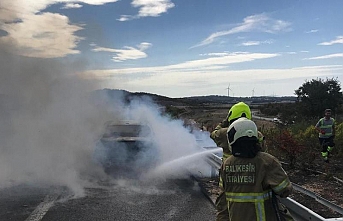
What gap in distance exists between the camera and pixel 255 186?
2.88 meters

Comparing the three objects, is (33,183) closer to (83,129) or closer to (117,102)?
(83,129)

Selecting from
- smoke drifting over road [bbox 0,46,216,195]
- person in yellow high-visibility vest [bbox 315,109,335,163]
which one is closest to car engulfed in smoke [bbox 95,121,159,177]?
smoke drifting over road [bbox 0,46,216,195]

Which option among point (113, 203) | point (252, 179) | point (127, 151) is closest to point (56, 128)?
point (127, 151)

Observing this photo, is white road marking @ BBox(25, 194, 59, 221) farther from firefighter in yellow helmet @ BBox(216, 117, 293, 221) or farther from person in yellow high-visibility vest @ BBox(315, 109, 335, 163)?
person in yellow high-visibility vest @ BBox(315, 109, 335, 163)

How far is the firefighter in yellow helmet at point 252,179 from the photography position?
2854 mm

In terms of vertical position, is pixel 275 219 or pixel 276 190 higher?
pixel 276 190

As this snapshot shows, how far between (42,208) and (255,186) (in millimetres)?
4837

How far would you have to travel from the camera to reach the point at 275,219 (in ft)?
9.59

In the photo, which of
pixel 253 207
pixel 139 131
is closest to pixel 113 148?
pixel 139 131

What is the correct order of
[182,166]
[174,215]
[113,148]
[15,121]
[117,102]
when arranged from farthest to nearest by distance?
[117,102], [15,121], [113,148], [182,166], [174,215]

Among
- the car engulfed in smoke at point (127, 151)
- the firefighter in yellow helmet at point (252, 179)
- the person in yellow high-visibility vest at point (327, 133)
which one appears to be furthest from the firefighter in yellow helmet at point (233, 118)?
the person in yellow high-visibility vest at point (327, 133)

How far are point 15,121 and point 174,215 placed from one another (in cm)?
1002

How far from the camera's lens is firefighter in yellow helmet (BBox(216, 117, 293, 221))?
9.36 ft

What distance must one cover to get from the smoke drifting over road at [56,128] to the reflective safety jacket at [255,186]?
6201 millimetres
